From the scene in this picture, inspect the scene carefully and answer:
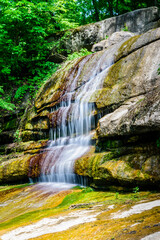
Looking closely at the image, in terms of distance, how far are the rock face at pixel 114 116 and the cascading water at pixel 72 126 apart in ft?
0.23

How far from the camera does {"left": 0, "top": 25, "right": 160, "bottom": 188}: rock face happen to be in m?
4.02

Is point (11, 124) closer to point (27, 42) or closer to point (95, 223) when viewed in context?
point (27, 42)

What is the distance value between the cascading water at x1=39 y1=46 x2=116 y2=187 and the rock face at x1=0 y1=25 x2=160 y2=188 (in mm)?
71

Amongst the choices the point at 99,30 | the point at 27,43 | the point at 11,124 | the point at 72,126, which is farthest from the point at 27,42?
the point at 72,126

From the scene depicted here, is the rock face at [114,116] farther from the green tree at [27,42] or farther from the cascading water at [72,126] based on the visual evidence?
the green tree at [27,42]

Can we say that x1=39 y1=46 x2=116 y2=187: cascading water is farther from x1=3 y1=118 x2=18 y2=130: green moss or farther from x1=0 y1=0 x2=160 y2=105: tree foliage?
x1=0 y1=0 x2=160 y2=105: tree foliage

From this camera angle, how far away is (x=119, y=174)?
4223mm

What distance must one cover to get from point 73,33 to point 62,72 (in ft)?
17.1

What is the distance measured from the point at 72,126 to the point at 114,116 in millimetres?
2946

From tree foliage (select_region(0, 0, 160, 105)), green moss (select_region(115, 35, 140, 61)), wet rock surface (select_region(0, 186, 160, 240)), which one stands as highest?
tree foliage (select_region(0, 0, 160, 105))

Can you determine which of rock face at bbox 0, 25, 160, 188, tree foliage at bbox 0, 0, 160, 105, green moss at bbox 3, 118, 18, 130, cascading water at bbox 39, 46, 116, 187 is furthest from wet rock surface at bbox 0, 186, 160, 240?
tree foliage at bbox 0, 0, 160, 105

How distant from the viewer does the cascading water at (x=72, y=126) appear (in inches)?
251

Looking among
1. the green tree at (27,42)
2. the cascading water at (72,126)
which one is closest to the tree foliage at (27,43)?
the green tree at (27,42)

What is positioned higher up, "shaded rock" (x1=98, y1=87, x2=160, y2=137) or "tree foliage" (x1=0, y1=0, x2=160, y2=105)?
"tree foliage" (x1=0, y1=0, x2=160, y2=105)
